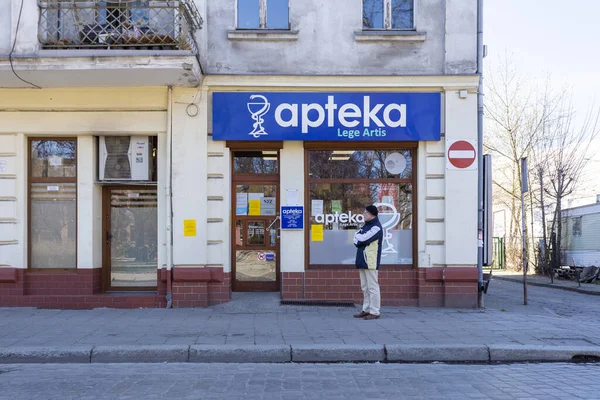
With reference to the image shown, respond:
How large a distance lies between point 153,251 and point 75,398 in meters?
6.05

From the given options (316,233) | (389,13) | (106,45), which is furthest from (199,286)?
(389,13)

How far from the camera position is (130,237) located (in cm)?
1174

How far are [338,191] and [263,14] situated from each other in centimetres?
375

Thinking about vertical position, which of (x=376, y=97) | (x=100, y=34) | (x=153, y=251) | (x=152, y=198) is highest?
(x=100, y=34)

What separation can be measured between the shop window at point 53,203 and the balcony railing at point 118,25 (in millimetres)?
2066

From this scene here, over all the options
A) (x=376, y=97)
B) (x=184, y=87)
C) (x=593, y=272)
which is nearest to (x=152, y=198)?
(x=184, y=87)

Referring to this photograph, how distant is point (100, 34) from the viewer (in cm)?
1038

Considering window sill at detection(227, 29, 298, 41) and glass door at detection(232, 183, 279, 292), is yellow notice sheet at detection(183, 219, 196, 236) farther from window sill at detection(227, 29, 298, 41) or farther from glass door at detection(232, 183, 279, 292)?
window sill at detection(227, 29, 298, 41)

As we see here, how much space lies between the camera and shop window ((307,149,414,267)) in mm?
11461

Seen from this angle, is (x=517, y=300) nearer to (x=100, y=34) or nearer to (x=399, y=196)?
(x=399, y=196)

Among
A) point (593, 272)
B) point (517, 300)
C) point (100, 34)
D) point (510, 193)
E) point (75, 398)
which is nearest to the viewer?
point (75, 398)

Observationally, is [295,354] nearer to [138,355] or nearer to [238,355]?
[238,355]

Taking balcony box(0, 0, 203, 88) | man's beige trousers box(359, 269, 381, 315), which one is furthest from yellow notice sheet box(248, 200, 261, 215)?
man's beige trousers box(359, 269, 381, 315)

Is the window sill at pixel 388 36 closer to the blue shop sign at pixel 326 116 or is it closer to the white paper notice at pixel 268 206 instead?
the blue shop sign at pixel 326 116
